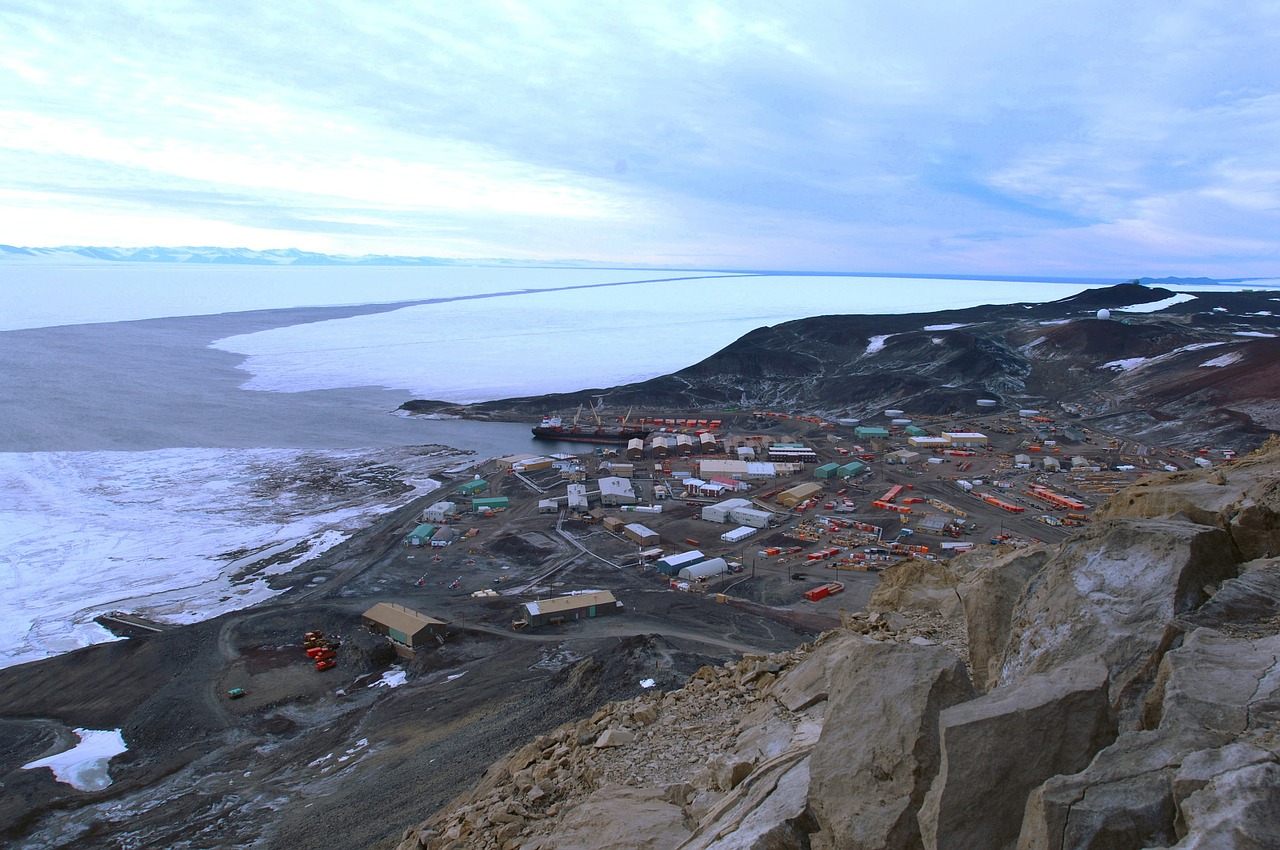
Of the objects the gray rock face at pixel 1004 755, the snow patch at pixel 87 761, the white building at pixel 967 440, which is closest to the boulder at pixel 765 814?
the gray rock face at pixel 1004 755

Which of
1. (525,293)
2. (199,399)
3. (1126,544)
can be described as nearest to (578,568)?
(1126,544)

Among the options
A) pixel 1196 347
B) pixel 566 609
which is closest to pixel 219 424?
pixel 566 609

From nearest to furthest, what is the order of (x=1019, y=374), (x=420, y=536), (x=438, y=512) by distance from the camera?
(x=420, y=536), (x=438, y=512), (x=1019, y=374)

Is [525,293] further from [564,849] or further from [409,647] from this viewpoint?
[564,849]

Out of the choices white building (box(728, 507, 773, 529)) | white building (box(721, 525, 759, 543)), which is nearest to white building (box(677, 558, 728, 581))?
white building (box(721, 525, 759, 543))

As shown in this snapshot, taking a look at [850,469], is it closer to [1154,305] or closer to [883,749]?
[883,749]

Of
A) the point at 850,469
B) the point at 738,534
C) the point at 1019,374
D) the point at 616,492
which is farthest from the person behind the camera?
the point at 1019,374
